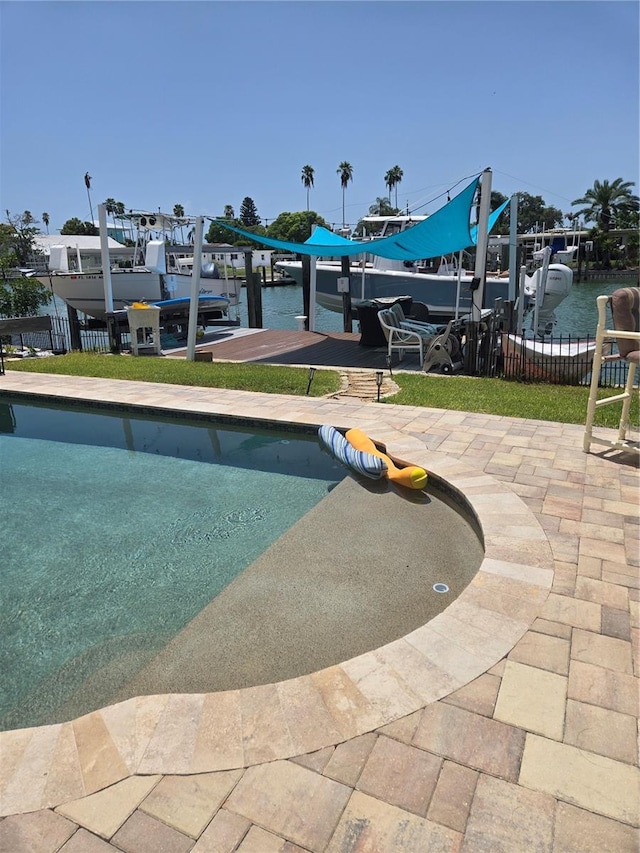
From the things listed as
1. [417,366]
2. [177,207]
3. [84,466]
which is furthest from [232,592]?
[177,207]

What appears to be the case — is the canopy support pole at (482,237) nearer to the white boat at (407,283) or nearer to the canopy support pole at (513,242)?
the canopy support pole at (513,242)

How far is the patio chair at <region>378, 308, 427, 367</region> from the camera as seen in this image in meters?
9.13

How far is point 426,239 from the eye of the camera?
9297mm

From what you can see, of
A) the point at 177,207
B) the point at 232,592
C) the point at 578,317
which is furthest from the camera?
the point at 177,207

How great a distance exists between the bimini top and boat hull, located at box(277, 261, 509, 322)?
147 inches

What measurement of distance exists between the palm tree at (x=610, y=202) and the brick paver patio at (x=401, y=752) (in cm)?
5315

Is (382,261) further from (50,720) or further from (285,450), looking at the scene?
(50,720)

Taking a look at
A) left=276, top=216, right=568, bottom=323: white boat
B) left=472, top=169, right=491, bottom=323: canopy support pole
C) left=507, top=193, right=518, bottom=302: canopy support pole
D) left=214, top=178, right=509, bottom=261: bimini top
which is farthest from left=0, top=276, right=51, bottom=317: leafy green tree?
left=507, top=193, right=518, bottom=302: canopy support pole

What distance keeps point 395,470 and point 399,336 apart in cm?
529

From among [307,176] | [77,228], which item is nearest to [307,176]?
[307,176]

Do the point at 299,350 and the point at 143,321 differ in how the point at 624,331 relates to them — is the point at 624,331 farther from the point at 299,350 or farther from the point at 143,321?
the point at 143,321

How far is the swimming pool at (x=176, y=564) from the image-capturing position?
106 inches

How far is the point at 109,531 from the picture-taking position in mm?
4188

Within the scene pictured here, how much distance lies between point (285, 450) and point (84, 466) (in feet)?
6.75
